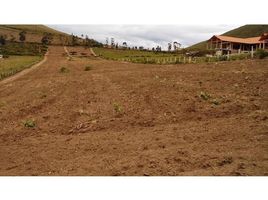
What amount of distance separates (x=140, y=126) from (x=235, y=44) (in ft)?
9.86

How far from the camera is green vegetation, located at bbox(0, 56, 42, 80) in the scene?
9.18m

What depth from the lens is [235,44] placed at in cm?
846

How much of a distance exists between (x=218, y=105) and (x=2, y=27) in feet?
15.6

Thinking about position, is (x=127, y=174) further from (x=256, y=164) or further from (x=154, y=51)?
(x=154, y=51)

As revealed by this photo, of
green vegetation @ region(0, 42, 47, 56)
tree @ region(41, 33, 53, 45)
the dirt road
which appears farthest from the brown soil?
tree @ region(41, 33, 53, 45)

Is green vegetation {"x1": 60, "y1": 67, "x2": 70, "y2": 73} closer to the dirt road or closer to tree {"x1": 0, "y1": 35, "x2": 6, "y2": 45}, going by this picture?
the dirt road

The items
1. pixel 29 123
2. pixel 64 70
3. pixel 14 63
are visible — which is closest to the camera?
pixel 29 123

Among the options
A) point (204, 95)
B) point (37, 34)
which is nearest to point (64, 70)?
point (37, 34)

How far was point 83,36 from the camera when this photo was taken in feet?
25.5

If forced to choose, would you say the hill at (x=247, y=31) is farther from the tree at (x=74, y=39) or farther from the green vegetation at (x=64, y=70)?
the green vegetation at (x=64, y=70)

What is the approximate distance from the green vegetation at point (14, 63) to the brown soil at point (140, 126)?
368mm

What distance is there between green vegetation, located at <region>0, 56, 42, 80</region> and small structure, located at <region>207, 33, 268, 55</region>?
13.7 ft

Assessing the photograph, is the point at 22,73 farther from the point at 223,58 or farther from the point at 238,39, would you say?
the point at 238,39
